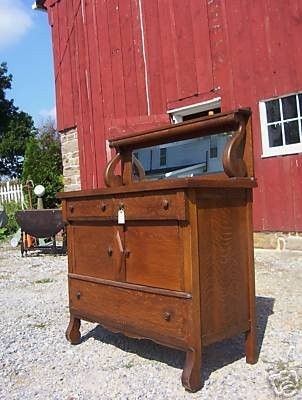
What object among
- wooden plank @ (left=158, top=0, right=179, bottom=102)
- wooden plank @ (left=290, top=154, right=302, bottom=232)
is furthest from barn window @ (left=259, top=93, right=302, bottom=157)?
wooden plank @ (left=158, top=0, right=179, bottom=102)

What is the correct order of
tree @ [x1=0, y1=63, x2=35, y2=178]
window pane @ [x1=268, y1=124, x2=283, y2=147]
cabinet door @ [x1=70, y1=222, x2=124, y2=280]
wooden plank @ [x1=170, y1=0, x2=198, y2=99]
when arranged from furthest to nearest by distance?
1. tree @ [x1=0, y1=63, x2=35, y2=178]
2. wooden plank @ [x1=170, y1=0, x2=198, y2=99]
3. window pane @ [x1=268, y1=124, x2=283, y2=147]
4. cabinet door @ [x1=70, y1=222, x2=124, y2=280]

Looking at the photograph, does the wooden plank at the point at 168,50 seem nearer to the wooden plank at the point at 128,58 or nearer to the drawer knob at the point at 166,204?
the wooden plank at the point at 128,58

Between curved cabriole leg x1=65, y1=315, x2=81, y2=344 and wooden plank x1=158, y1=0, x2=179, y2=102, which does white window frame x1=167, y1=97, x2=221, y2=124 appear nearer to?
wooden plank x1=158, y1=0, x2=179, y2=102

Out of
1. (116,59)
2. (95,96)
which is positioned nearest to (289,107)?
(116,59)

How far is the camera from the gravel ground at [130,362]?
8.83 feet

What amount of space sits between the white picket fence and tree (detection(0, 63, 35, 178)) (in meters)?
16.8

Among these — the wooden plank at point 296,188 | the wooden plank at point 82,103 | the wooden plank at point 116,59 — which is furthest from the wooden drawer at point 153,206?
the wooden plank at point 82,103

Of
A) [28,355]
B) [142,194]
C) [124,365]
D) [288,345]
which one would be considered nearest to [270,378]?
[288,345]

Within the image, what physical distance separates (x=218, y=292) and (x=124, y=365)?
78 centimetres

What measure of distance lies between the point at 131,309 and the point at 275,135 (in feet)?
15.0

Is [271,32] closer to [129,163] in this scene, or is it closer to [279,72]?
[279,72]

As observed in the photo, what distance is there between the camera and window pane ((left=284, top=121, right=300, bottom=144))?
664 centimetres

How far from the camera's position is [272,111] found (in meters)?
6.94

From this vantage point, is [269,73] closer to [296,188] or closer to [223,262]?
[296,188]
